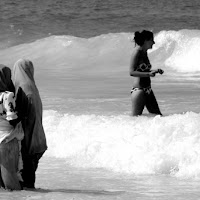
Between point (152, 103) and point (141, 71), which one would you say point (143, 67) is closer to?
point (141, 71)

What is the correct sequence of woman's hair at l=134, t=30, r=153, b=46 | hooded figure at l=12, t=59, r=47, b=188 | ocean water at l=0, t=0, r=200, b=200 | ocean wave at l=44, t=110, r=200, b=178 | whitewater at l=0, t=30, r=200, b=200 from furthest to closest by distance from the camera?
woman's hair at l=134, t=30, r=153, b=46 → ocean wave at l=44, t=110, r=200, b=178 → ocean water at l=0, t=0, r=200, b=200 → whitewater at l=0, t=30, r=200, b=200 → hooded figure at l=12, t=59, r=47, b=188

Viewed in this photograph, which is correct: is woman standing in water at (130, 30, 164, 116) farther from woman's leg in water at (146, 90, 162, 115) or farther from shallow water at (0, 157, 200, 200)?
shallow water at (0, 157, 200, 200)

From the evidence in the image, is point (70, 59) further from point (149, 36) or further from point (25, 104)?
point (25, 104)

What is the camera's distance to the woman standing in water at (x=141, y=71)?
415 inches

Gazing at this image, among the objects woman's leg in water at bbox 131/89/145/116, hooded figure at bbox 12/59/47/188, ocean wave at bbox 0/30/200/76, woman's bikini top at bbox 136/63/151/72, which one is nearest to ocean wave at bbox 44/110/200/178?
woman's leg in water at bbox 131/89/145/116

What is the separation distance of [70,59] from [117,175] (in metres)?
15.3

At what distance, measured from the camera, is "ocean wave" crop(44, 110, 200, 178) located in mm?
9820

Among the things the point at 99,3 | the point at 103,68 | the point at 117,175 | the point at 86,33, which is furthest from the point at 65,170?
the point at 99,3

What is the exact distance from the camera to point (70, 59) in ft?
81.8

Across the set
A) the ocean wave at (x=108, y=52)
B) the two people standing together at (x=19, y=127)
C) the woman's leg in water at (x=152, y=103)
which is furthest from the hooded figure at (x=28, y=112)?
the ocean wave at (x=108, y=52)

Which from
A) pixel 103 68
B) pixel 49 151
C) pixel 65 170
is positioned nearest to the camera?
pixel 65 170

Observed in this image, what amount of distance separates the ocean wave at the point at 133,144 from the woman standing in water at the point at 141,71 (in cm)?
23

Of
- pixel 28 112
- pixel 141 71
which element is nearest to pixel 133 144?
pixel 141 71

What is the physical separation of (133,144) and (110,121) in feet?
3.58
